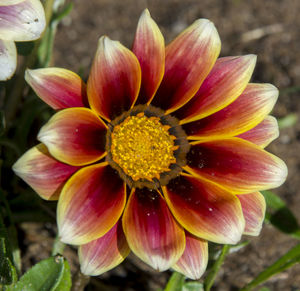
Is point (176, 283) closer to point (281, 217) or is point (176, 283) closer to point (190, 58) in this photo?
point (281, 217)

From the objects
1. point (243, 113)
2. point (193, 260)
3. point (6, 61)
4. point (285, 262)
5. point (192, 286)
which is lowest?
point (192, 286)

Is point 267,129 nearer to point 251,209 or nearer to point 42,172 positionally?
point 251,209

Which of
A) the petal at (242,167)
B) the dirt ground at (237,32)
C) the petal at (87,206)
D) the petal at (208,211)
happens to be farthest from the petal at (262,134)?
the dirt ground at (237,32)

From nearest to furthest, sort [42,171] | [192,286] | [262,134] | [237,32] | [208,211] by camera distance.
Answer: [42,171], [208,211], [262,134], [192,286], [237,32]

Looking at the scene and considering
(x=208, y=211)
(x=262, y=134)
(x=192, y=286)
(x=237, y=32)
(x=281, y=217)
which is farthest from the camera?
(x=237, y=32)

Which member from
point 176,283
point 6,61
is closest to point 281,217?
point 176,283

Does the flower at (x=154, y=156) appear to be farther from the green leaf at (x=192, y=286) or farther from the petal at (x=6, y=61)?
the green leaf at (x=192, y=286)

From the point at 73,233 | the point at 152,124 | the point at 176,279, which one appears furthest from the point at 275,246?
the point at 73,233
